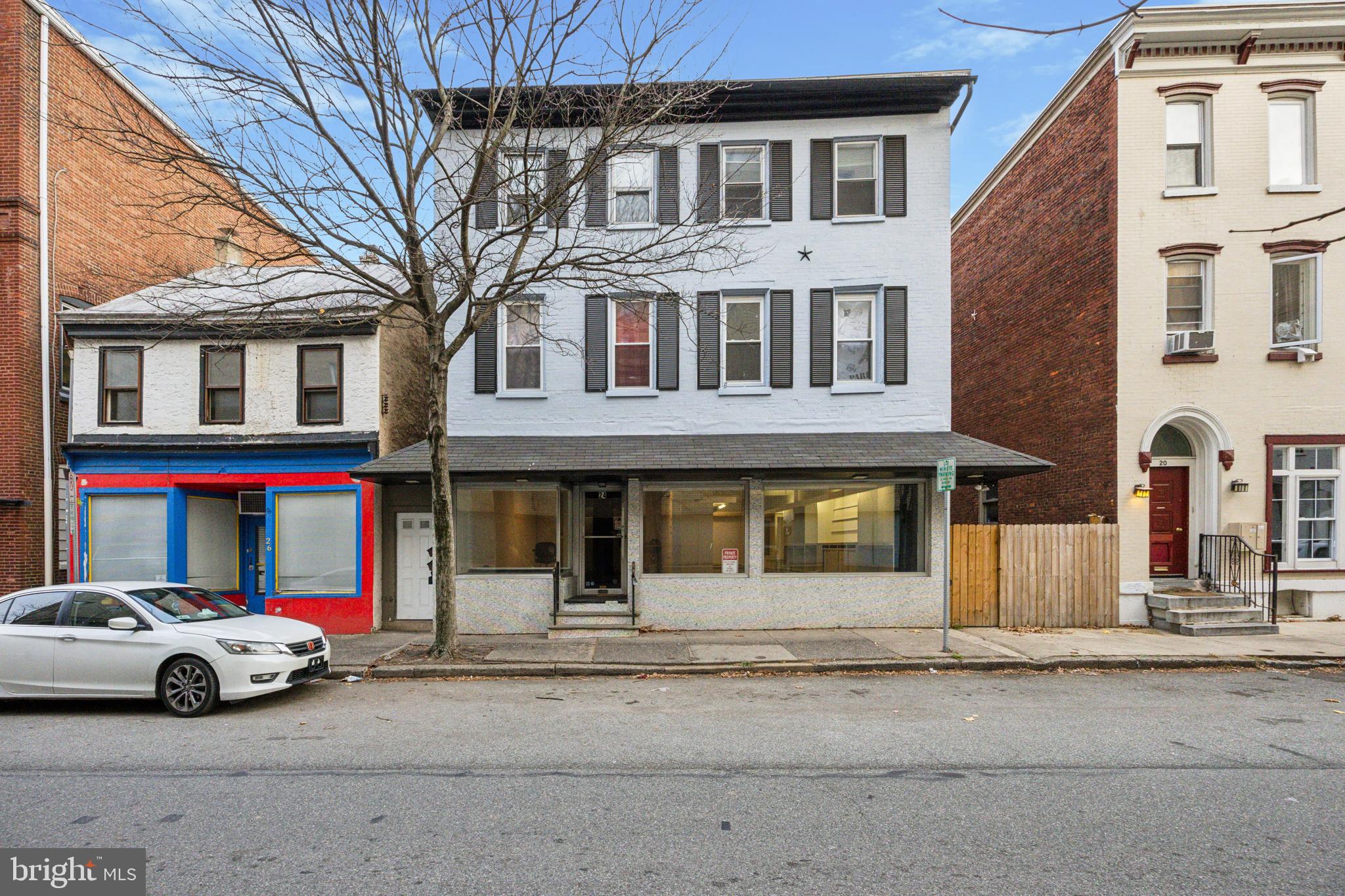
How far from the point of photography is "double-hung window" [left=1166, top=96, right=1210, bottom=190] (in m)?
13.4

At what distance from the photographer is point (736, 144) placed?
13.5m

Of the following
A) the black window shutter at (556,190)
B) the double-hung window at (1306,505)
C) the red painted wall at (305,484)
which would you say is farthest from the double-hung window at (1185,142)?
the red painted wall at (305,484)

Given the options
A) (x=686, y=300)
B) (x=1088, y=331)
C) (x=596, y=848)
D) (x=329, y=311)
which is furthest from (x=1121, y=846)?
(x=329, y=311)

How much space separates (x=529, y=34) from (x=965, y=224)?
14522mm

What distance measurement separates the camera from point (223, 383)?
13273 millimetres

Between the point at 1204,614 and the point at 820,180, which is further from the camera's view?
the point at 820,180

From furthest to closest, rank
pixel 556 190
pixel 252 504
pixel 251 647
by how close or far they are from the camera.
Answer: pixel 252 504 < pixel 556 190 < pixel 251 647

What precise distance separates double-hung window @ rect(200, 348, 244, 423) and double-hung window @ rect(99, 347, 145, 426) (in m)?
1.21

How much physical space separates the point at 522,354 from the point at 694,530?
4701 millimetres

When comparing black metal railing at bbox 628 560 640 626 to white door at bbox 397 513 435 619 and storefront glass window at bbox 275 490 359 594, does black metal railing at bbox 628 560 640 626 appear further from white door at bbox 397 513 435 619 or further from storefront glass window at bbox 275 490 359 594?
storefront glass window at bbox 275 490 359 594

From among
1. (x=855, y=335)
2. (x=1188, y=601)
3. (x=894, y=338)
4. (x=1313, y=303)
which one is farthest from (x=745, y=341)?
(x=1313, y=303)

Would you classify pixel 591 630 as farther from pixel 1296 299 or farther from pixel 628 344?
pixel 1296 299

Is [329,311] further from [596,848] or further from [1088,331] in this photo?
[1088,331]

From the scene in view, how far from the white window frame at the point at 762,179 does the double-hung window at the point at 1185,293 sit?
25.4ft
